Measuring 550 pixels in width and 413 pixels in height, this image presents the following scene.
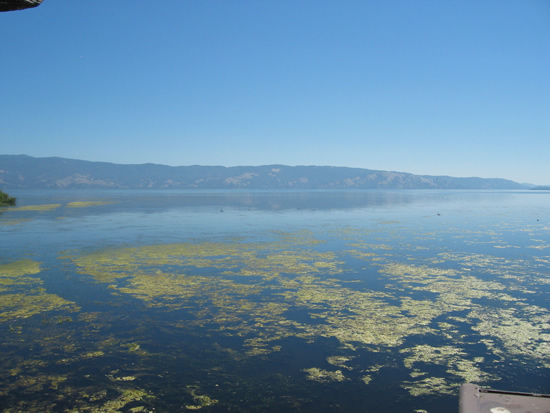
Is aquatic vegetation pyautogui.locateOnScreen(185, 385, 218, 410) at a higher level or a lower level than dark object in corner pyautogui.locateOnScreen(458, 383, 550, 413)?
lower

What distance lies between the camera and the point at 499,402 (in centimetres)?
443

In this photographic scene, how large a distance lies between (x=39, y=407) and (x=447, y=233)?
999 inches

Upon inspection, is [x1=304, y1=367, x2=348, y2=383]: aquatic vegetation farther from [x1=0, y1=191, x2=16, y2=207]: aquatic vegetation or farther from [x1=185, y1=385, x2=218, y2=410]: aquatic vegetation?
[x1=0, y1=191, x2=16, y2=207]: aquatic vegetation

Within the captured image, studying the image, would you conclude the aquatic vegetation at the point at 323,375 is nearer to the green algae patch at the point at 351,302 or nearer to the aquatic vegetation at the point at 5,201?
the green algae patch at the point at 351,302

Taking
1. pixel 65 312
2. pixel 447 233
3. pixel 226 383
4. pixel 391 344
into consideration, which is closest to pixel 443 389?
pixel 391 344

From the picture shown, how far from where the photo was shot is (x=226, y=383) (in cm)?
654

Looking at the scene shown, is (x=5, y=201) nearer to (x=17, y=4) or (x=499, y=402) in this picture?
(x=17, y=4)

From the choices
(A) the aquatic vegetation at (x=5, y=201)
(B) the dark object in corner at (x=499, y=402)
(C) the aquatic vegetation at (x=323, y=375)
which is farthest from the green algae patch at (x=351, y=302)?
(A) the aquatic vegetation at (x=5, y=201)

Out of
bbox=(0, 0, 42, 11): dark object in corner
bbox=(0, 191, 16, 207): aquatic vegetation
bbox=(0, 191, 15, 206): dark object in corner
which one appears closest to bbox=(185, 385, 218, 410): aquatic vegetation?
bbox=(0, 0, 42, 11): dark object in corner

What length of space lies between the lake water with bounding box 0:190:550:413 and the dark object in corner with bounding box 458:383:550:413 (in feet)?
4.48

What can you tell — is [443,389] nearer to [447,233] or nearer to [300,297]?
[300,297]

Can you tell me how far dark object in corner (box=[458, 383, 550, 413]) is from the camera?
427 centimetres

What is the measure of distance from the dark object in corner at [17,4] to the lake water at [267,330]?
5066 mm

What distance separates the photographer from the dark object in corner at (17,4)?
320cm
